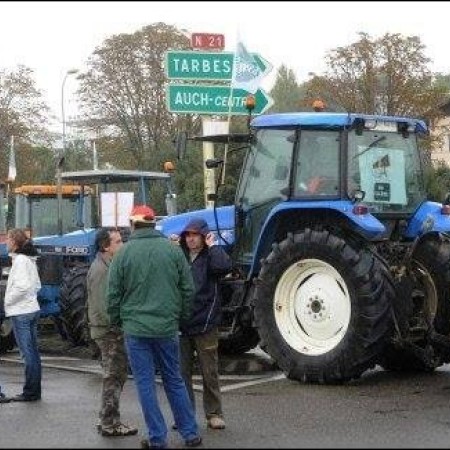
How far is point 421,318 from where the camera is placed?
10477 mm

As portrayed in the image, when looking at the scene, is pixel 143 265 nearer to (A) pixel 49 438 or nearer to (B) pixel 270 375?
(A) pixel 49 438

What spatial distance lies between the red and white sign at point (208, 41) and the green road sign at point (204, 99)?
0.73 metres

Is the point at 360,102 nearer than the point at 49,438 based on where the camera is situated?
No

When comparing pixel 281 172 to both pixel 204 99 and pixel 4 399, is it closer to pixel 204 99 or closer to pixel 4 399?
pixel 204 99

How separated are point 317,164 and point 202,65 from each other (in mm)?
4189

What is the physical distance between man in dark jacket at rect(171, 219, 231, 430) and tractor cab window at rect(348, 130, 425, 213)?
2787 millimetres

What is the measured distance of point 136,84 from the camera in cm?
4631

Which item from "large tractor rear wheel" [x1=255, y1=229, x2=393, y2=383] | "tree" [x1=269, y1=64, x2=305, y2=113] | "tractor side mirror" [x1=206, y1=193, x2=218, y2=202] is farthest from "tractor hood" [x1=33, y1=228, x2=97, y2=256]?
"tree" [x1=269, y1=64, x2=305, y2=113]

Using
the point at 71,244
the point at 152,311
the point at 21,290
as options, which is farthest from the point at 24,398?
the point at 71,244

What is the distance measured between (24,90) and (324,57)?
14.5 m

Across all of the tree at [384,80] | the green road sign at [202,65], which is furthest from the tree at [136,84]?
the green road sign at [202,65]

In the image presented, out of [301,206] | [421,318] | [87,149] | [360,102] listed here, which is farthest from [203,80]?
[87,149]

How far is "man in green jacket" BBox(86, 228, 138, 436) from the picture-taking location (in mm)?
7863

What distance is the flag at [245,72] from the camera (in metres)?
13.9
